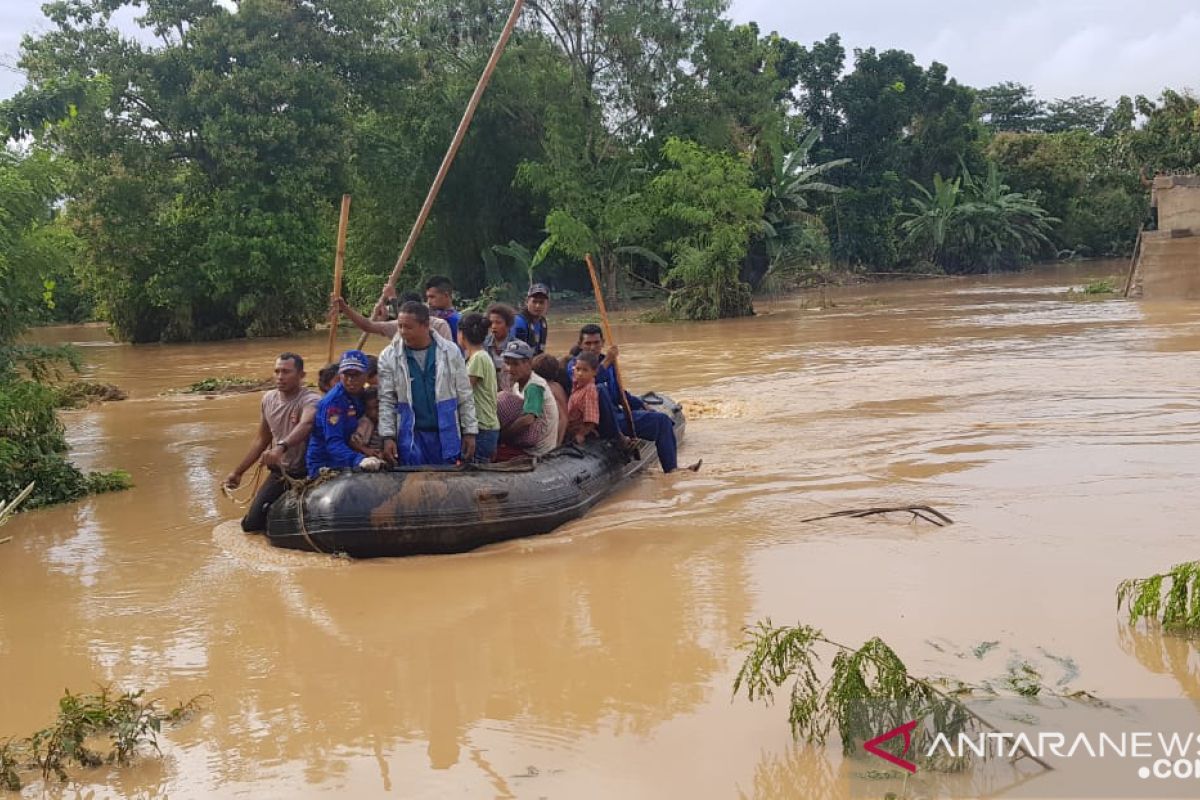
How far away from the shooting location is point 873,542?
673 cm

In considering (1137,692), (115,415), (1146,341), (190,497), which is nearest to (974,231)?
(1146,341)

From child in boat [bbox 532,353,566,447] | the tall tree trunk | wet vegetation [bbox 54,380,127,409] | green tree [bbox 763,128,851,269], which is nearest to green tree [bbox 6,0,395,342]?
the tall tree trunk

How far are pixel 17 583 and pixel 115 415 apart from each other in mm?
8469

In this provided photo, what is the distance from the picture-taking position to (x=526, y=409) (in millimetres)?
7719

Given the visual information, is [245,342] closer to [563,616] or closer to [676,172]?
[676,172]

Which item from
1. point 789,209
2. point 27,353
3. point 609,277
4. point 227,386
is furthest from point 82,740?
point 789,209

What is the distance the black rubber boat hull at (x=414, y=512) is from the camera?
6.63 metres

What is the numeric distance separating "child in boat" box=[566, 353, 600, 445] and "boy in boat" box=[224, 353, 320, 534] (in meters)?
1.82

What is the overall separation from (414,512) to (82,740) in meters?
2.65

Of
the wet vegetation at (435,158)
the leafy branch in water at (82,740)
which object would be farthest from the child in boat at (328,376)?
the wet vegetation at (435,158)

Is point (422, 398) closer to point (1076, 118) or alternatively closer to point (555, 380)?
point (555, 380)

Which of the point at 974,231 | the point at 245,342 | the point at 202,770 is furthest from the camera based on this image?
the point at 974,231

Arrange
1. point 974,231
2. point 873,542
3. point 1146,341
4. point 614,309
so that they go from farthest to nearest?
point 974,231, point 614,309, point 1146,341, point 873,542

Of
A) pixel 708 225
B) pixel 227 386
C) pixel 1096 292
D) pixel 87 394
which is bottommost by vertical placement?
pixel 1096 292
